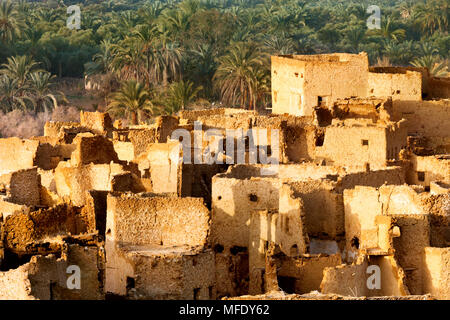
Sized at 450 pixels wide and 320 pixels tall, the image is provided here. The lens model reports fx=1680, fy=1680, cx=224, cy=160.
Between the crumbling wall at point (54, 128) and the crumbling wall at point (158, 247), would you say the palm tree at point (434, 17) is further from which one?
the crumbling wall at point (158, 247)

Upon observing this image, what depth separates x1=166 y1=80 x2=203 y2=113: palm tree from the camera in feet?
222

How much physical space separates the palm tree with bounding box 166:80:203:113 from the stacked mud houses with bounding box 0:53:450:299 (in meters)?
20.0

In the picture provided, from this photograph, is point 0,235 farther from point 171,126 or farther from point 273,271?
point 171,126

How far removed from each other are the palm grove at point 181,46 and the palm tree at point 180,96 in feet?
0.27

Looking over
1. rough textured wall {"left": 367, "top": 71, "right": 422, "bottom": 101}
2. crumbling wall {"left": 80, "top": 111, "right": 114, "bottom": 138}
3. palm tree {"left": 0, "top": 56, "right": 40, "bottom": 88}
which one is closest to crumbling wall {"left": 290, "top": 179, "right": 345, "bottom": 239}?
rough textured wall {"left": 367, "top": 71, "right": 422, "bottom": 101}

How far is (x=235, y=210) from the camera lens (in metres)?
36.7

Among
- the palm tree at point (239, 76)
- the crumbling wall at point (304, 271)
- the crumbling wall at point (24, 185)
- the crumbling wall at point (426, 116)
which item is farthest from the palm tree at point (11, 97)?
the crumbling wall at point (304, 271)

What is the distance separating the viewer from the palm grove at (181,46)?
7312 cm

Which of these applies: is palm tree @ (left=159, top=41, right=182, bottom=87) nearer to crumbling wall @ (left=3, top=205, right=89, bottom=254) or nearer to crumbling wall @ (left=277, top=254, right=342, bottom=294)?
crumbling wall @ (left=3, top=205, right=89, bottom=254)

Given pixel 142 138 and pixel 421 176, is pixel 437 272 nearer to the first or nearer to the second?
pixel 421 176

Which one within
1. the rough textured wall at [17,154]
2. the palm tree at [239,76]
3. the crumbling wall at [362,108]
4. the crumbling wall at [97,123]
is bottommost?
the rough textured wall at [17,154]

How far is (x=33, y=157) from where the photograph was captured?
45.8 m

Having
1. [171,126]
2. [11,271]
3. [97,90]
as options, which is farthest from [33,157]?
[97,90]

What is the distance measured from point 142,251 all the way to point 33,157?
40.2 feet
